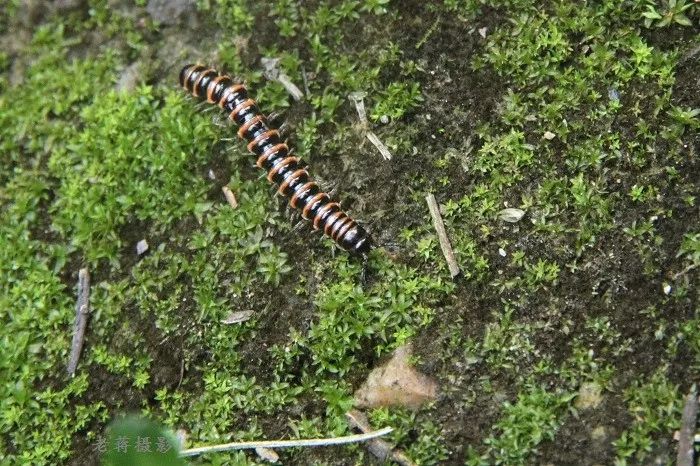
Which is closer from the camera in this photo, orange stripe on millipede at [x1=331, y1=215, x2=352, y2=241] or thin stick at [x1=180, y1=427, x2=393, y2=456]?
thin stick at [x1=180, y1=427, x2=393, y2=456]

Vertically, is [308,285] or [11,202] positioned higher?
[308,285]

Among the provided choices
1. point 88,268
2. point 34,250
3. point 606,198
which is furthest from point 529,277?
point 34,250

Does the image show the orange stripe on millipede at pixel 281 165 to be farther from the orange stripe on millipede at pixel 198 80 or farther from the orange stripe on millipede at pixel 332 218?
the orange stripe on millipede at pixel 198 80

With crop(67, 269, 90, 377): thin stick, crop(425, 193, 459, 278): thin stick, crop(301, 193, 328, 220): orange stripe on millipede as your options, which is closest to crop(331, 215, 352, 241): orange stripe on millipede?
crop(301, 193, 328, 220): orange stripe on millipede

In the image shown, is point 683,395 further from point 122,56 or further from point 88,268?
point 122,56

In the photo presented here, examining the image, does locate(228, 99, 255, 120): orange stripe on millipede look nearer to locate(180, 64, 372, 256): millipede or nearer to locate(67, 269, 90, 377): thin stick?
locate(180, 64, 372, 256): millipede

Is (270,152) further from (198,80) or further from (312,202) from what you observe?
(198,80)

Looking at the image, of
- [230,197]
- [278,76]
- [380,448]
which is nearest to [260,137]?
[230,197]
